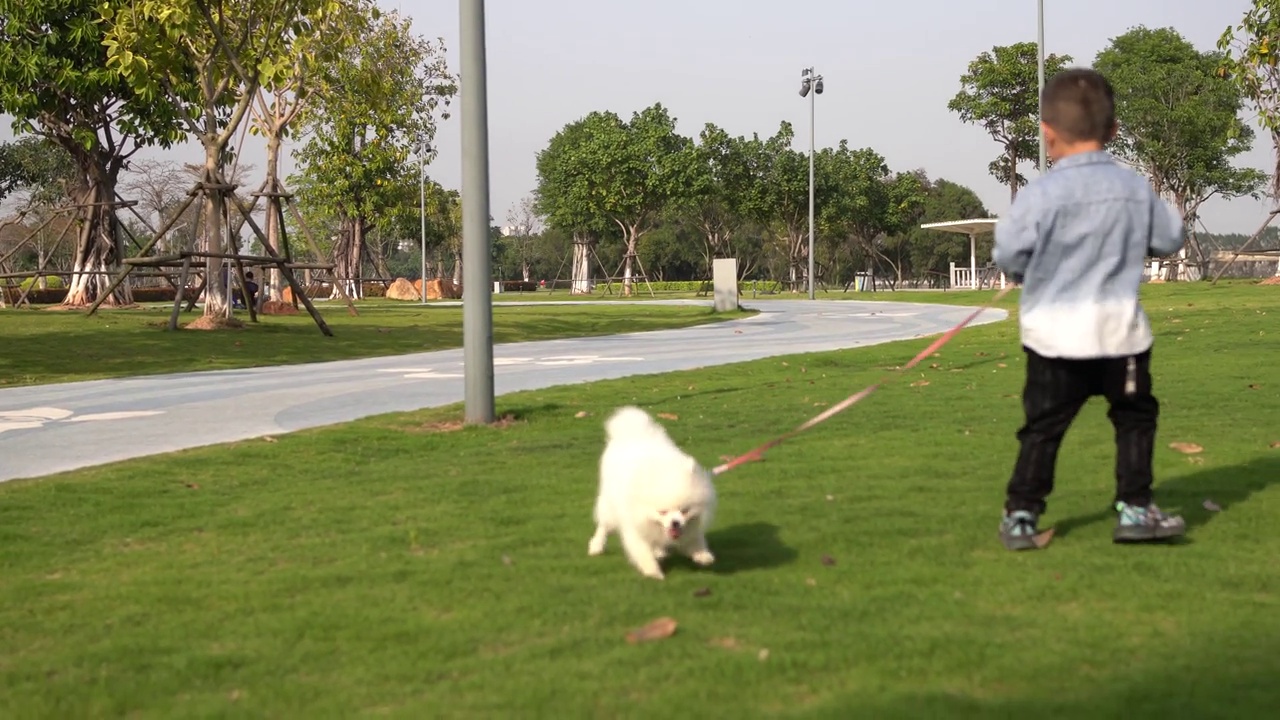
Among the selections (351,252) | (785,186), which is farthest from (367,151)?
(785,186)

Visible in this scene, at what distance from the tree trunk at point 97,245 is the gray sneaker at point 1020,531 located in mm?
35015

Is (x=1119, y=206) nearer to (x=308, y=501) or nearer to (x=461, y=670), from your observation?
(x=461, y=670)

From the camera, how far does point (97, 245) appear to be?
38438mm

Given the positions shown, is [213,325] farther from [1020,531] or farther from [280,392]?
[1020,531]

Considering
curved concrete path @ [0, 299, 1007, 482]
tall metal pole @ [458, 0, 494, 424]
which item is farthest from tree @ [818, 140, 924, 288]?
tall metal pole @ [458, 0, 494, 424]

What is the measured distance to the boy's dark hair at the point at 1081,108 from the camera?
205 inches

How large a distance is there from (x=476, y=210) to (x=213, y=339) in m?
12.4

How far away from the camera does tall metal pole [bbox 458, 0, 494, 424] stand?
32.8ft

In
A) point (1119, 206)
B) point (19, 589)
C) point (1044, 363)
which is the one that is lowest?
point (19, 589)

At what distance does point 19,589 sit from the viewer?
17.0 feet

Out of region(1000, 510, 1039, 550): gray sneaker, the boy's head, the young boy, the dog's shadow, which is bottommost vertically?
the dog's shadow

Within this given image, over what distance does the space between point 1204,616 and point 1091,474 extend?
113 inches

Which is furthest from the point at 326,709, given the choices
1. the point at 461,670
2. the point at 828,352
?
the point at 828,352

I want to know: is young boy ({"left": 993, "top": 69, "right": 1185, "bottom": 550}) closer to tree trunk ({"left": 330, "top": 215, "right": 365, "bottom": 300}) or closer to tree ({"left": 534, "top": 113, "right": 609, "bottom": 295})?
tree trunk ({"left": 330, "top": 215, "right": 365, "bottom": 300})
